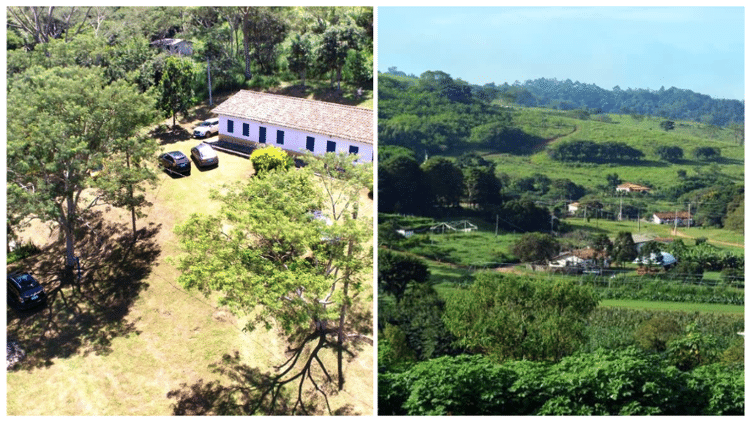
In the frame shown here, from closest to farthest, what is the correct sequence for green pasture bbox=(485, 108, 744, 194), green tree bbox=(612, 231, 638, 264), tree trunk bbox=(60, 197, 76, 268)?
green tree bbox=(612, 231, 638, 264)
green pasture bbox=(485, 108, 744, 194)
tree trunk bbox=(60, 197, 76, 268)

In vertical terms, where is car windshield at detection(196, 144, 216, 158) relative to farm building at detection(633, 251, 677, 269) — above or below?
above

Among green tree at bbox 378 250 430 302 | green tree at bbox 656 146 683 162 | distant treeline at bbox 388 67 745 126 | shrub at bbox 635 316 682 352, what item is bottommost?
shrub at bbox 635 316 682 352

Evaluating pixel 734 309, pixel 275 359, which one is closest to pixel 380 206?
pixel 275 359

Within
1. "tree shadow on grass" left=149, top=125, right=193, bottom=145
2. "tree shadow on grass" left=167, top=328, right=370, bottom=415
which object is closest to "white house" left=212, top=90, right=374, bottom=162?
"tree shadow on grass" left=149, top=125, right=193, bottom=145

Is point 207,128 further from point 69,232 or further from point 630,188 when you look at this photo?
point 630,188

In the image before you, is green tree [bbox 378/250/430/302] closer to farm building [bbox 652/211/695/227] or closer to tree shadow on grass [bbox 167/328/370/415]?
tree shadow on grass [bbox 167/328/370/415]

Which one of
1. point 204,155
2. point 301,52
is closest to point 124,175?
point 204,155
